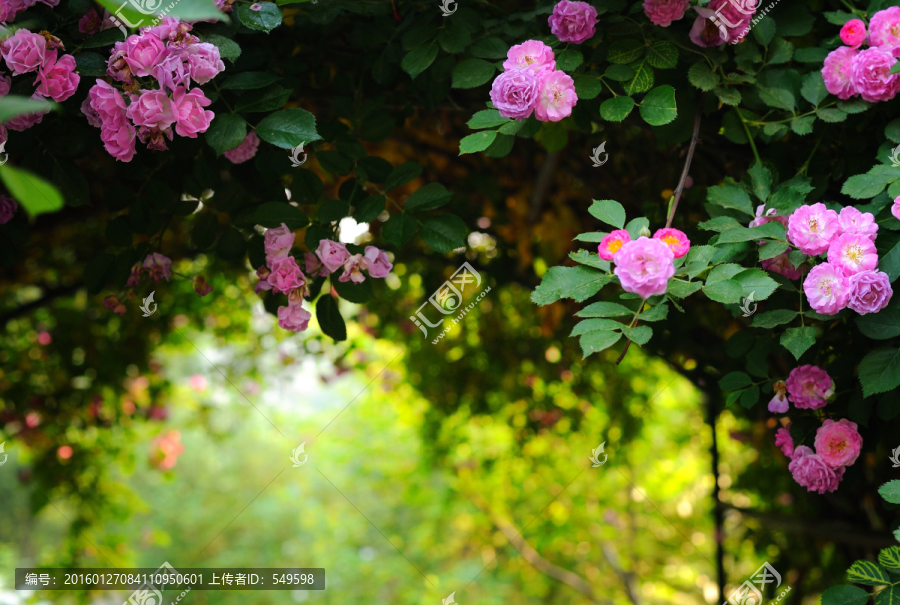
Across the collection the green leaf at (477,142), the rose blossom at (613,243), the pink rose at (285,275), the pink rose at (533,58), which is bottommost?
the pink rose at (285,275)

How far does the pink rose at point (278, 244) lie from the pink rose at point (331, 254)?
Result: 0.13 ft

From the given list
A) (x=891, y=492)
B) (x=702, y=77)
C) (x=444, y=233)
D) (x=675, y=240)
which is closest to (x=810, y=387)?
(x=891, y=492)

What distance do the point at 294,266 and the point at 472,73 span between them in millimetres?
338

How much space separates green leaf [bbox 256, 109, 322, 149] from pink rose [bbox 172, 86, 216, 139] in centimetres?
6

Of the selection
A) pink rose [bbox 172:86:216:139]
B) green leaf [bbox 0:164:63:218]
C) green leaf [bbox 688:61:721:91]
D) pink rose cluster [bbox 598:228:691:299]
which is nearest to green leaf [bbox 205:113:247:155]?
pink rose [bbox 172:86:216:139]

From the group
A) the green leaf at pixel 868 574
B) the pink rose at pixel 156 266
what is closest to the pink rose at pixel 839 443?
the green leaf at pixel 868 574

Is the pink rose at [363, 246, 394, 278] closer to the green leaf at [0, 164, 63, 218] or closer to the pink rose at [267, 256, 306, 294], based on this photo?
the pink rose at [267, 256, 306, 294]

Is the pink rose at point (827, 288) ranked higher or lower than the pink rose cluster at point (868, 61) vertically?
lower

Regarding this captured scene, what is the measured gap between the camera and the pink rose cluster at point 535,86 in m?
0.70

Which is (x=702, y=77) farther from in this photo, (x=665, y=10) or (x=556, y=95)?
(x=556, y=95)

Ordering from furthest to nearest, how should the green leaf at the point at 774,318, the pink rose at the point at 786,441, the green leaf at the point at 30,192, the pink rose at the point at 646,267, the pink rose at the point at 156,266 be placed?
the pink rose at the point at 156,266, the pink rose at the point at 786,441, the green leaf at the point at 774,318, the pink rose at the point at 646,267, the green leaf at the point at 30,192

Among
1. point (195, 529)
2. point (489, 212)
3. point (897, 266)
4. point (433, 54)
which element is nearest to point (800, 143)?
point (897, 266)

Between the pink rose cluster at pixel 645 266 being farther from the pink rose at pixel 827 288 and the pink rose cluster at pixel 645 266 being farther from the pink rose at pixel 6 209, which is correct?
the pink rose at pixel 6 209

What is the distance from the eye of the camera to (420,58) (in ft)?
2.61
